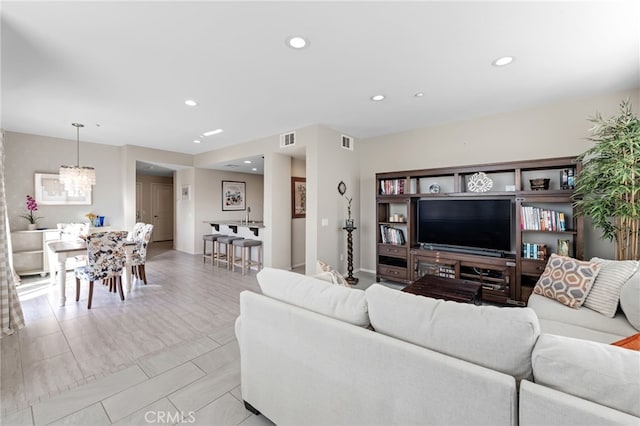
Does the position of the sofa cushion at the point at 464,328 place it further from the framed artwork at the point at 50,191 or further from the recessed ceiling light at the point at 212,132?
the framed artwork at the point at 50,191

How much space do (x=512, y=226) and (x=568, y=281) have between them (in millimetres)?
1362

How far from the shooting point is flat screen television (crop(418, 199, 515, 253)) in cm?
358

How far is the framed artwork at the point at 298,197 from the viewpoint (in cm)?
573

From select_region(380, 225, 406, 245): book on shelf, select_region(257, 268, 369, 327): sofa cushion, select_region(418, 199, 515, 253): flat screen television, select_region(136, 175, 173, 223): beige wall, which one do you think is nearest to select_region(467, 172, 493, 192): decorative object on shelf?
select_region(418, 199, 515, 253): flat screen television

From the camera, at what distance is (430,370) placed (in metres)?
1.02

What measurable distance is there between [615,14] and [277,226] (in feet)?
15.4

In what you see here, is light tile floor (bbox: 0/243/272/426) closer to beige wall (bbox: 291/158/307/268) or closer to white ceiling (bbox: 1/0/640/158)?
beige wall (bbox: 291/158/307/268)

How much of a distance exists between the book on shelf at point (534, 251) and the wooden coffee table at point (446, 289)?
3.63 feet

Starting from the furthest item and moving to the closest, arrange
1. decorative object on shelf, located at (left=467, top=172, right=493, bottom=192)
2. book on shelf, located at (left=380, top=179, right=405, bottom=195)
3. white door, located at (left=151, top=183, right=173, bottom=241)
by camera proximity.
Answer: white door, located at (left=151, top=183, right=173, bottom=241)
book on shelf, located at (left=380, top=179, right=405, bottom=195)
decorative object on shelf, located at (left=467, top=172, right=493, bottom=192)

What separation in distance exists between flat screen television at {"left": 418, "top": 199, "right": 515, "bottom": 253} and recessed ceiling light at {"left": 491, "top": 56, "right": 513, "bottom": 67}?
1779 millimetres

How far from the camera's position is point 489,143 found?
13.0 feet

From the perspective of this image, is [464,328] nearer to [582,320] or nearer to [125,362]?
[582,320]

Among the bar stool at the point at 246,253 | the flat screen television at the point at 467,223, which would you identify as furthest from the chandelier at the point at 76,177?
the flat screen television at the point at 467,223

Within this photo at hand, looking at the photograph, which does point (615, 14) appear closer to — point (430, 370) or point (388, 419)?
point (430, 370)
